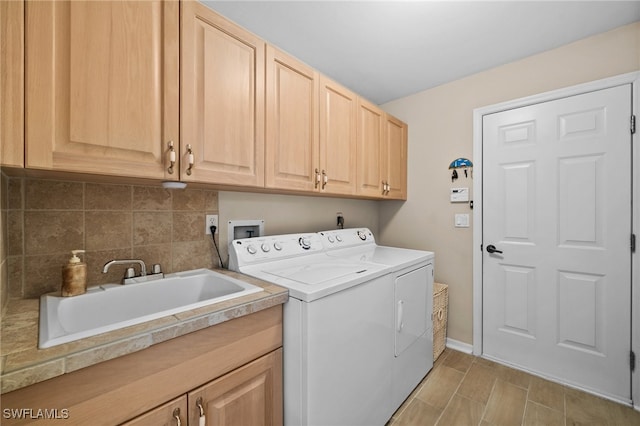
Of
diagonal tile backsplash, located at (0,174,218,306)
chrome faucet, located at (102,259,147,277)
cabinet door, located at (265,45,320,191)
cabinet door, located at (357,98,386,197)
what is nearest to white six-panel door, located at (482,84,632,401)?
cabinet door, located at (357,98,386,197)

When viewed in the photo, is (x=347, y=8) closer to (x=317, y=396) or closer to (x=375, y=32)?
(x=375, y=32)

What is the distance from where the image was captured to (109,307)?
1172mm

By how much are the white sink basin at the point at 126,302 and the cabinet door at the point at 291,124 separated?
24.4 inches

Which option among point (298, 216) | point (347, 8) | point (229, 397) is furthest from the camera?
point (298, 216)

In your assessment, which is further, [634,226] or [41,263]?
[634,226]

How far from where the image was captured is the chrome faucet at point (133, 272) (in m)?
1.26

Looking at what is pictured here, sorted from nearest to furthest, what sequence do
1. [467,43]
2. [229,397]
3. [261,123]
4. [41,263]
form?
[229,397] < [41,263] < [261,123] < [467,43]

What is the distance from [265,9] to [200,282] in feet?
5.32

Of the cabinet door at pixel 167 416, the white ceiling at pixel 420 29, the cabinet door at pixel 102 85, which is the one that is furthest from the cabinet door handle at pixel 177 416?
the white ceiling at pixel 420 29

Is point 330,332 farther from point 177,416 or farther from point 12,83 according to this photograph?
point 12,83

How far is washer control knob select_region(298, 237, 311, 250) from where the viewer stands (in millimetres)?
1846

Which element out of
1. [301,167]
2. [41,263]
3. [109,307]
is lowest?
[109,307]

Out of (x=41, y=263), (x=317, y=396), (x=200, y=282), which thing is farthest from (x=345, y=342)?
(x=41, y=263)

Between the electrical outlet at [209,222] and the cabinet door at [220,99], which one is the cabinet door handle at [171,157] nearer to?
the cabinet door at [220,99]
